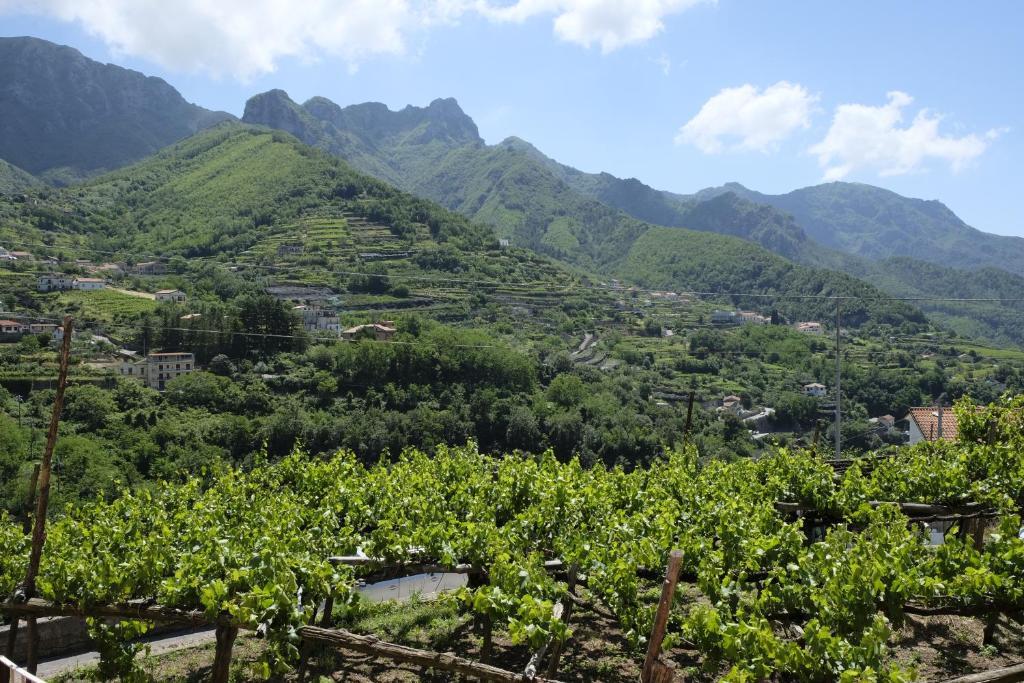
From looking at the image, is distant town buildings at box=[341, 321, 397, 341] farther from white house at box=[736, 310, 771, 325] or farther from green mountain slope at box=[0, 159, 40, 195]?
green mountain slope at box=[0, 159, 40, 195]

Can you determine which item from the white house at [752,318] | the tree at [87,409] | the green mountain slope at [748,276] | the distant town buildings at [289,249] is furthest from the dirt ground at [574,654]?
the green mountain slope at [748,276]

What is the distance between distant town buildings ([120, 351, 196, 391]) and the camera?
158ft

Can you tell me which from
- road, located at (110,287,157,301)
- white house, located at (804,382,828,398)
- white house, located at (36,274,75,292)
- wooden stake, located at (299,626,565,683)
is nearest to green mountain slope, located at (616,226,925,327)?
white house, located at (804,382,828,398)

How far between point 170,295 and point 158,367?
56.9ft

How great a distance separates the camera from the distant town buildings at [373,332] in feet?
192

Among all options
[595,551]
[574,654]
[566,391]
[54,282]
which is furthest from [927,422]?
[54,282]

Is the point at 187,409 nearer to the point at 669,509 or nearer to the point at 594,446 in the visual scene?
the point at 594,446

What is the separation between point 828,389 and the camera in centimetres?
6725

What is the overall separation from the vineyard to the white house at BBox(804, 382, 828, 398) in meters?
58.2

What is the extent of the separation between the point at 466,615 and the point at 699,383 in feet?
200

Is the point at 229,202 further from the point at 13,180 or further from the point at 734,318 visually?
the point at 734,318

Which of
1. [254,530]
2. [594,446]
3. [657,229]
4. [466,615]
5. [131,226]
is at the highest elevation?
[657,229]

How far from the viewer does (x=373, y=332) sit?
196 feet

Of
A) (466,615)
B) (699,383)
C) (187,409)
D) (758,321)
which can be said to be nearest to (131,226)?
(187,409)
